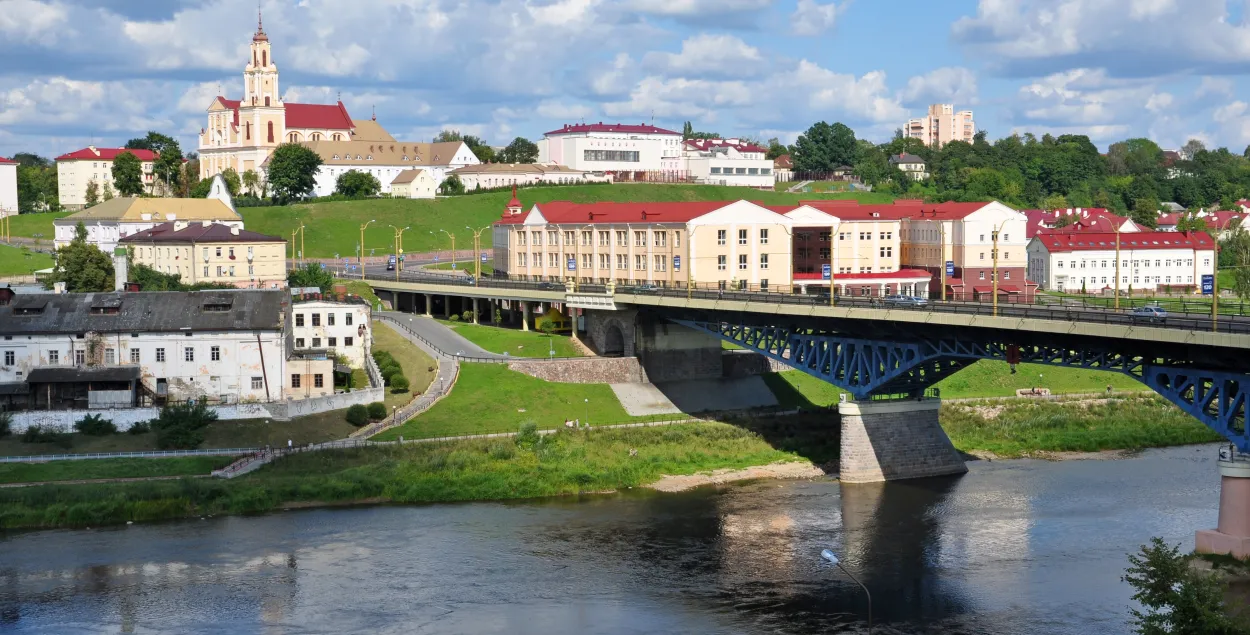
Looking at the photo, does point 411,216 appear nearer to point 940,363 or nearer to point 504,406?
point 504,406

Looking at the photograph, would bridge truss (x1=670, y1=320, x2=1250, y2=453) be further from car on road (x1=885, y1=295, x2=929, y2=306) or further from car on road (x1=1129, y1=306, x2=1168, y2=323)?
car on road (x1=885, y1=295, x2=929, y2=306)

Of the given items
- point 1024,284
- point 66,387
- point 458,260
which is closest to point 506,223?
point 458,260

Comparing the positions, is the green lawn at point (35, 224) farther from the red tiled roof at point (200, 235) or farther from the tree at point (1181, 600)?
the tree at point (1181, 600)

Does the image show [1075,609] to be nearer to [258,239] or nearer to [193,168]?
[258,239]

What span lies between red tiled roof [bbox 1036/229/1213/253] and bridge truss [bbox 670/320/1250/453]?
50.5m

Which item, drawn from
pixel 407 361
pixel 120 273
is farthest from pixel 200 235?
pixel 407 361

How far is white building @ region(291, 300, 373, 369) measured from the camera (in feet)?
290

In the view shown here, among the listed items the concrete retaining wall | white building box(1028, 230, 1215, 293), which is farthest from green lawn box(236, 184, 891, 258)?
the concrete retaining wall

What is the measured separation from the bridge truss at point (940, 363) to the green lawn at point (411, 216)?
82.7m

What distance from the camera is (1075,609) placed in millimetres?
48906

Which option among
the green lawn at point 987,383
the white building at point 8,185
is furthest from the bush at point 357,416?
the white building at point 8,185

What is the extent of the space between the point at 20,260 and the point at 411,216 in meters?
52.4

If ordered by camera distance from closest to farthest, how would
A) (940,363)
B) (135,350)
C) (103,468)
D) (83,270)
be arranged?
1. (103,468)
2. (940,363)
3. (135,350)
4. (83,270)

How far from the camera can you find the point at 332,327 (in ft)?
292
